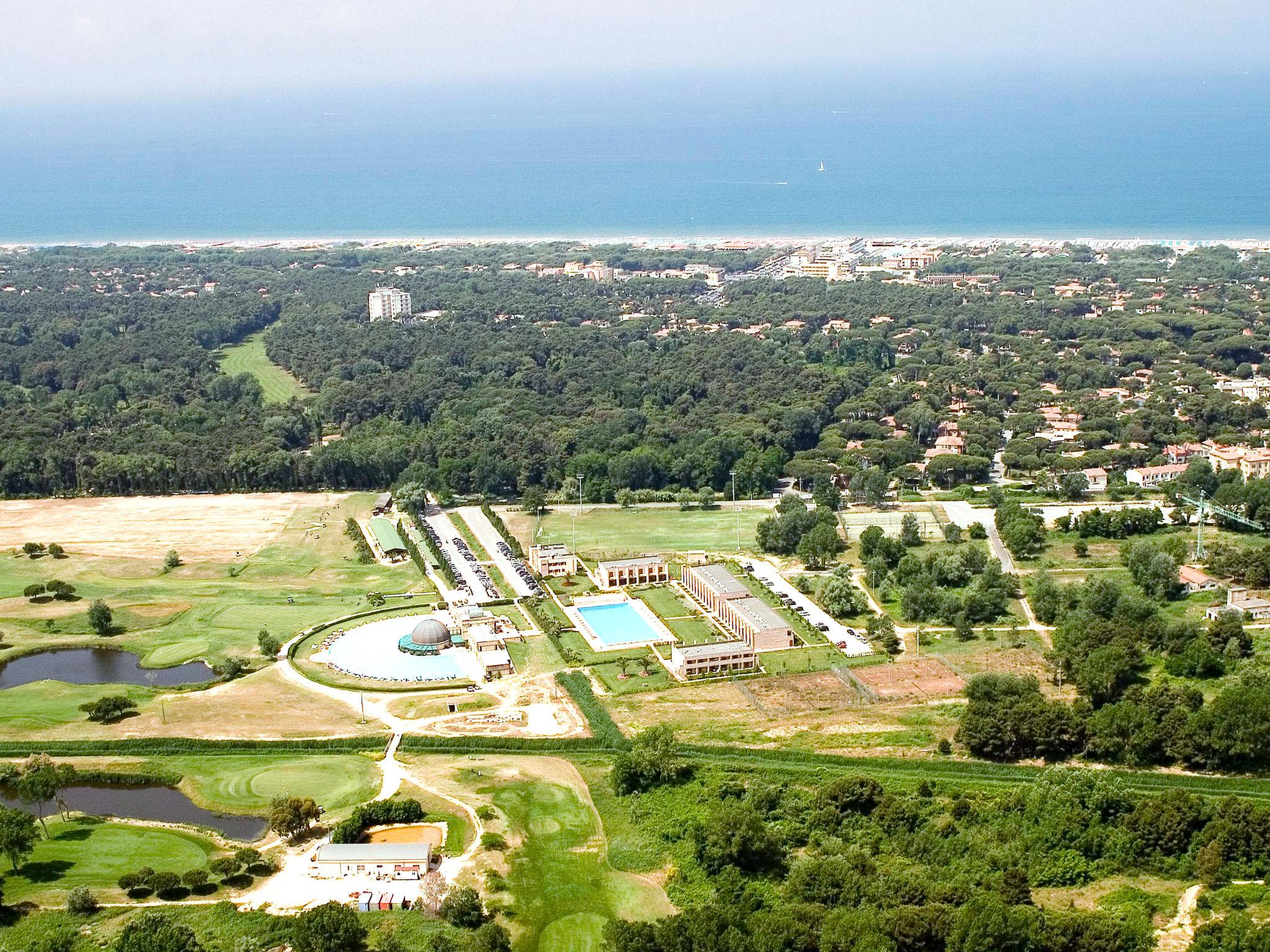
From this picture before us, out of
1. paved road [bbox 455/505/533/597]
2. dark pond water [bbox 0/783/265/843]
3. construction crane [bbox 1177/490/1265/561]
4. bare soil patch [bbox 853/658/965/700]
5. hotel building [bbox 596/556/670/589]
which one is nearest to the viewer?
dark pond water [bbox 0/783/265/843]

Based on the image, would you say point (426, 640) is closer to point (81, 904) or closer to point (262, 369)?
point (81, 904)

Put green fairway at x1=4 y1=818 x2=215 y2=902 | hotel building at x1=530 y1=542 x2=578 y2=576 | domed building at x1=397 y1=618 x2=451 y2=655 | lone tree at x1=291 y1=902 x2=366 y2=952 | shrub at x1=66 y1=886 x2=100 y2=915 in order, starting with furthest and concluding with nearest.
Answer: hotel building at x1=530 y1=542 x2=578 y2=576, domed building at x1=397 y1=618 x2=451 y2=655, green fairway at x1=4 y1=818 x2=215 y2=902, shrub at x1=66 y1=886 x2=100 y2=915, lone tree at x1=291 y1=902 x2=366 y2=952


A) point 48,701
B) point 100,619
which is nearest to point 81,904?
point 48,701

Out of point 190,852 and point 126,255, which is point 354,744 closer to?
point 190,852

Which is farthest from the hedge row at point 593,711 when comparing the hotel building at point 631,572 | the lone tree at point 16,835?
the lone tree at point 16,835

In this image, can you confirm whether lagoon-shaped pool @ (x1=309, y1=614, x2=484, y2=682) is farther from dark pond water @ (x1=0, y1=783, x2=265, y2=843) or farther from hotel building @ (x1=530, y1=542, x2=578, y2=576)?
dark pond water @ (x1=0, y1=783, x2=265, y2=843)

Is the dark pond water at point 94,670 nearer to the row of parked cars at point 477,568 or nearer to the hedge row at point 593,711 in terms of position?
the row of parked cars at point 477,568

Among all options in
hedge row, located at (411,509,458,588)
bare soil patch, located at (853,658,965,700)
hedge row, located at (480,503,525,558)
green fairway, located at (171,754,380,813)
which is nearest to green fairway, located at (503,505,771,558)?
hedge row, located at (480,503,525,558)
